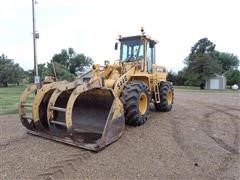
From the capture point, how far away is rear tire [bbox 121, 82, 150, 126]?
18.0ft

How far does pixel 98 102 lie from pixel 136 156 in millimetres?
1837

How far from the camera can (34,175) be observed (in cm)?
349

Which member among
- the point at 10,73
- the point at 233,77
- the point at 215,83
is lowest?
the point at 215,83

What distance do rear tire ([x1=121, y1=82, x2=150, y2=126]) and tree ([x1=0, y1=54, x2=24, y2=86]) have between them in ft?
127

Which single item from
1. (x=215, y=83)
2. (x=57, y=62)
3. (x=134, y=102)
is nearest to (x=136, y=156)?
(x=134, y=102)

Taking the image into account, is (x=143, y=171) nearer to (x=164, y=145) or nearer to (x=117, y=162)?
(x=117, y=162)

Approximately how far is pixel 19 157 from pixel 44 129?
1.18m

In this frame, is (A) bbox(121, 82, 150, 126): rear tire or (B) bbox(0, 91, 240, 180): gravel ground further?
(A) bbox(121, 82, 150, 126): rear tire

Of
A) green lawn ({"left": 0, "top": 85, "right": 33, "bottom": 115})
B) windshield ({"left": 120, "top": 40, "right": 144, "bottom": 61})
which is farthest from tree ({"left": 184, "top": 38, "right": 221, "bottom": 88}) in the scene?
windshield ({"left": 120, "top": 40, "right": 144, "bottom": 61})

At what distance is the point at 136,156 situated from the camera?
14.0 feet

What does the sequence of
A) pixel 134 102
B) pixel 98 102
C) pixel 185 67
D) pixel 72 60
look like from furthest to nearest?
pixel 72 60 < pixel 185 67 < pixel 98 102 < pixel 134 102

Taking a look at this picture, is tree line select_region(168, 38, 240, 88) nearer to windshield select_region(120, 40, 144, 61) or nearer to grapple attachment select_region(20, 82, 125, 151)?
windshield select_region(120, 40, 144, 61)

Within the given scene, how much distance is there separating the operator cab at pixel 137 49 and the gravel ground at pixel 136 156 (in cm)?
217

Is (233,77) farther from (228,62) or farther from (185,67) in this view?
(228,62)
